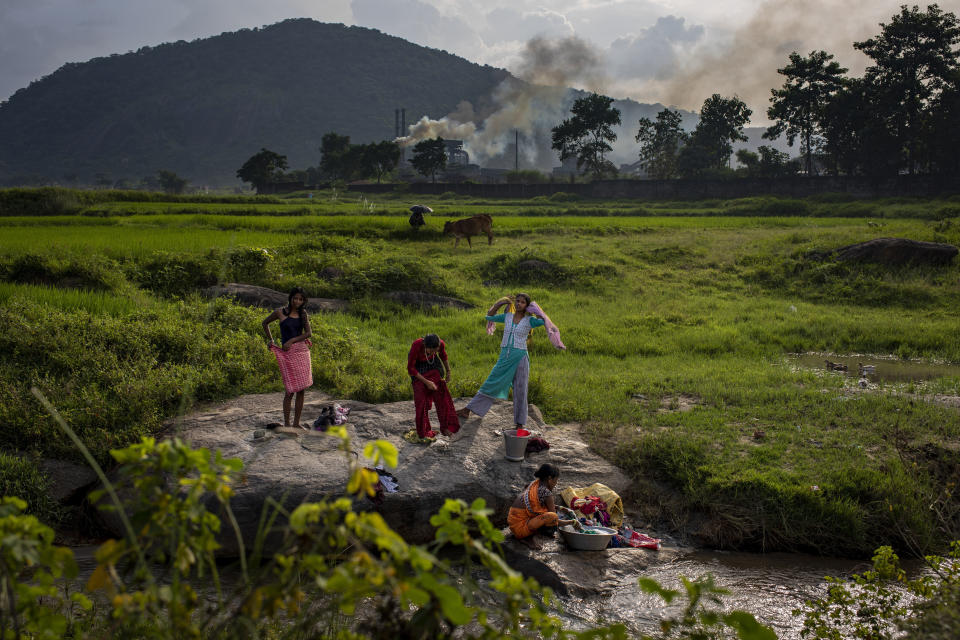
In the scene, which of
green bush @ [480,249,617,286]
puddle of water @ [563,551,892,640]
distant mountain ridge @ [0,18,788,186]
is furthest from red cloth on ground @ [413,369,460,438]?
distant mountain ridge @ [0,18,788,186]

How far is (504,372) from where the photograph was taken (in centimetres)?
805

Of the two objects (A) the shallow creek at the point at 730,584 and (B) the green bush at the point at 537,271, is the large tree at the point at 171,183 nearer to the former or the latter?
(B) the green bush at the point at 537,271

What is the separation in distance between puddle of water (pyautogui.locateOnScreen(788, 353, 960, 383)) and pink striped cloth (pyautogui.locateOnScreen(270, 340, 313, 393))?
26.9ft

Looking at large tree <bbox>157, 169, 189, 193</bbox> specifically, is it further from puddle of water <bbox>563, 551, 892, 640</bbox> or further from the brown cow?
puddle of water <bbox>563, 551, 892, 640</bbox>

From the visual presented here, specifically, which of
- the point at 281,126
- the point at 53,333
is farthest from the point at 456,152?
the point at 281,126

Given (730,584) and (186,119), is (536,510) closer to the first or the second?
(730,584)

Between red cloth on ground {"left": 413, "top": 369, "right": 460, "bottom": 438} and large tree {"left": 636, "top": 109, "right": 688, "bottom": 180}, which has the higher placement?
large tree {"left": 636, "top": 109, "right": 688, "bottom": 180}

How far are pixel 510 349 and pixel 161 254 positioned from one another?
10.6 metres

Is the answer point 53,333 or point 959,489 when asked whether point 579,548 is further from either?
point 53,333

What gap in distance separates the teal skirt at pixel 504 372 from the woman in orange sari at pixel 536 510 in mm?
1689

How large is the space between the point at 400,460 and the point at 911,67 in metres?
39.6

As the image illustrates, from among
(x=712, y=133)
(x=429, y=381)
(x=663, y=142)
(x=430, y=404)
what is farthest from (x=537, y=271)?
(x=663, y=142)

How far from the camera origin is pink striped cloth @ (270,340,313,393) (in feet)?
24.9

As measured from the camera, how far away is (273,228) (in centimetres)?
2338
